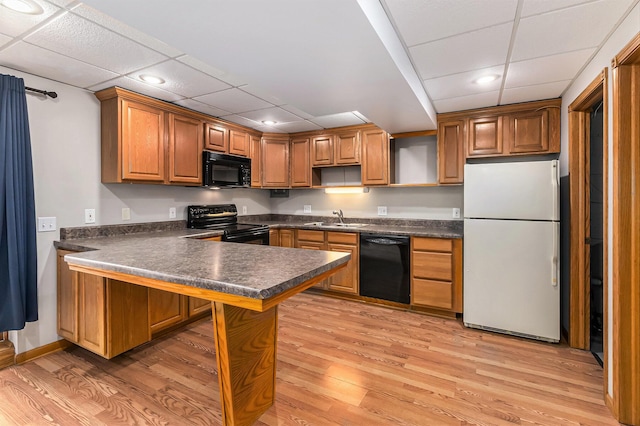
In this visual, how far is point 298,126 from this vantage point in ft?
13.6

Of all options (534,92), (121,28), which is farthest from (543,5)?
(121,28)

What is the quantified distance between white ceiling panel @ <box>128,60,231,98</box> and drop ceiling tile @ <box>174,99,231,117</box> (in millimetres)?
213

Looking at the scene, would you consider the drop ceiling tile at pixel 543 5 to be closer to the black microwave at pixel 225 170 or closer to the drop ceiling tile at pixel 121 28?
the drop ceiling tile at pixel 121 28

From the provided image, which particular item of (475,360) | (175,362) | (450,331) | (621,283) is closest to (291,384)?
(175,362)

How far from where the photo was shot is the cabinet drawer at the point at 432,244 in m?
3.24

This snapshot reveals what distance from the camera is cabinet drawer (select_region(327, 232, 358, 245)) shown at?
12.5 feet

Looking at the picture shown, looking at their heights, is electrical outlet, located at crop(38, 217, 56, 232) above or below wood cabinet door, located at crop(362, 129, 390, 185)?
below

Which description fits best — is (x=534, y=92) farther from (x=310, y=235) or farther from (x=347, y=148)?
(x=310, y=235)

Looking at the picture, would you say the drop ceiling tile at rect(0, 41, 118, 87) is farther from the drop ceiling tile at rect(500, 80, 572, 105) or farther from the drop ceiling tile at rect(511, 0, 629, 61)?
the drop ceiling tile at rect(500, 80, 572, 105)

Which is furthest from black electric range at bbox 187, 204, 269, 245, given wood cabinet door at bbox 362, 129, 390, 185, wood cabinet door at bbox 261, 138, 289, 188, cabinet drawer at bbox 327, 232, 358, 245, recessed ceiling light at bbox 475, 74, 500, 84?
recessed ceiling light at bbox 475, 74, 500, 84

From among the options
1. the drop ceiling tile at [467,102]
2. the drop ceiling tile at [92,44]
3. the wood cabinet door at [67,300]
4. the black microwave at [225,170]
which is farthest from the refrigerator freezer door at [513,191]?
the wood cabinet door at [67,300]

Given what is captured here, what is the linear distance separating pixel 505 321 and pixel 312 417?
2.10 meters

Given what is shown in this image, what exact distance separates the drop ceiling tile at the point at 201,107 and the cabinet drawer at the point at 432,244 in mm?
2605

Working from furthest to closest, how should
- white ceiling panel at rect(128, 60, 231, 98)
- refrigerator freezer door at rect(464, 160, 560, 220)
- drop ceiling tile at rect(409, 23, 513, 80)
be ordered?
refrigerator freezer door at rect(464, 160, 560, 220) → white ceiling panel at rect(128, 60, 231, 98) → drop ceiling tile at rect(409, 23, 513, 80)
